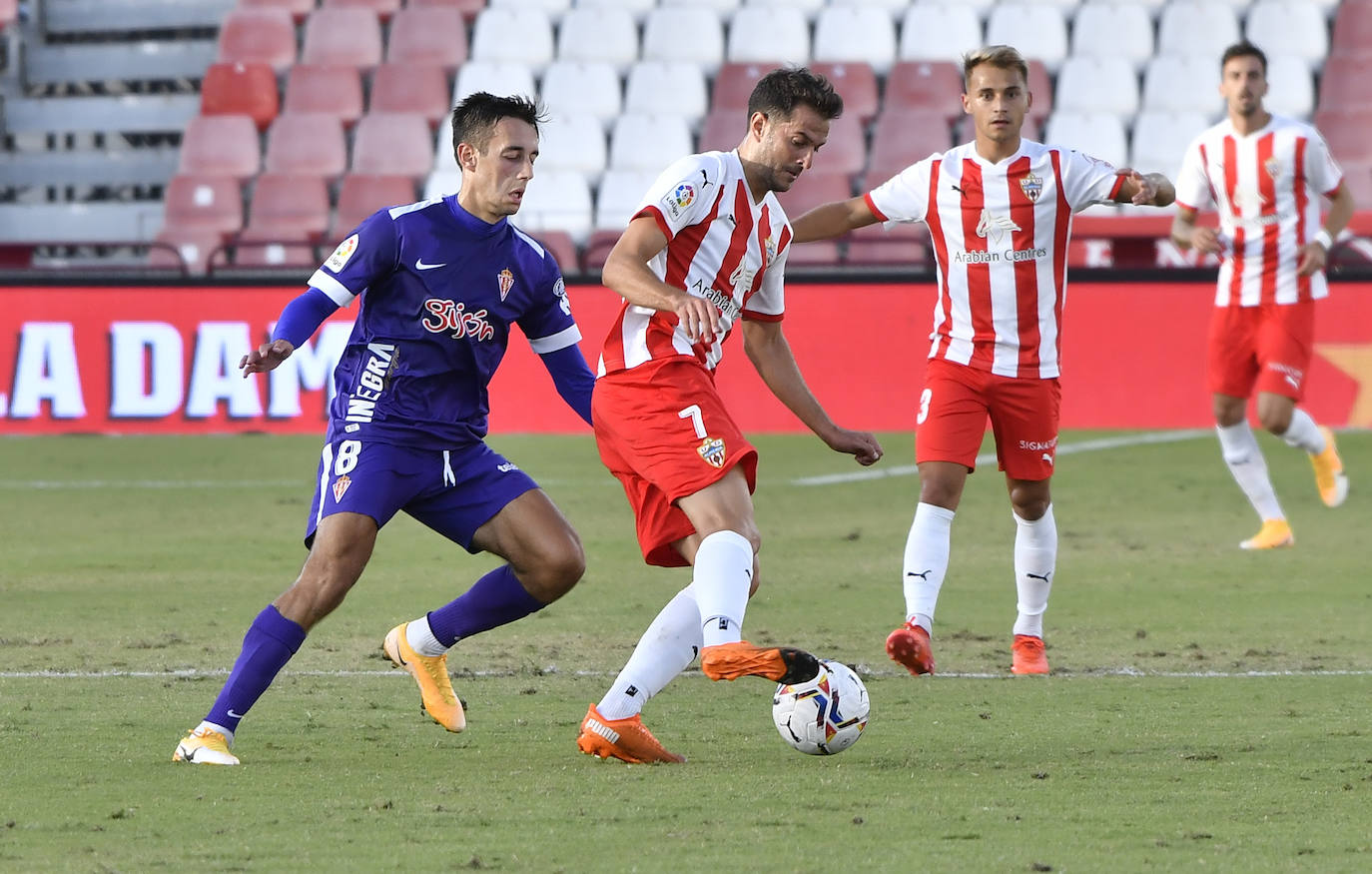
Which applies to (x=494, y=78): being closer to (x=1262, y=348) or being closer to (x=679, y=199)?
(x=1262, y=348)

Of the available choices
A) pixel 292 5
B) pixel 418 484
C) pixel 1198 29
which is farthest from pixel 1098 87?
pixel 418 484

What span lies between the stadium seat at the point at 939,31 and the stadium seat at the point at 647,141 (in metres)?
2.44

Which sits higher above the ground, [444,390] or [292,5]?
[292,5]

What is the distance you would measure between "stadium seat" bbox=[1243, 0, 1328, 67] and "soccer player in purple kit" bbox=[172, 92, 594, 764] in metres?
14.9

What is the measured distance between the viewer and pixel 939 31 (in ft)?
61.0

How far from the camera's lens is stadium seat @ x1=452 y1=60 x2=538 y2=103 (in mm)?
18422

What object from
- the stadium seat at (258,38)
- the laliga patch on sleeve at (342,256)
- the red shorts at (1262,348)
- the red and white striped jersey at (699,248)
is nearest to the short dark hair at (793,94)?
the red and white striped jersey at (699,248)

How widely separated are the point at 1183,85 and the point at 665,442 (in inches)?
579

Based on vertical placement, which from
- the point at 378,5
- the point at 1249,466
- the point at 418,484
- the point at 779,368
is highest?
the point at 378,5

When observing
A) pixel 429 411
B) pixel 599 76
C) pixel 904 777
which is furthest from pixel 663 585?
pixel 599 76

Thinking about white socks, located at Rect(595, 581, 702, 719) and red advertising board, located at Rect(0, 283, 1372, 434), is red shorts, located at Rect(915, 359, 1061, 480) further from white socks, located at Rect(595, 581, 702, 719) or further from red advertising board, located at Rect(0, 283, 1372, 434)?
red advertising board, located at Rect(0, 283, 1372, 434)

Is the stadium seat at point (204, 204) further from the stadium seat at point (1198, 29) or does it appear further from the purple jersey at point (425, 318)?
the purple jersey at point (425, 318)

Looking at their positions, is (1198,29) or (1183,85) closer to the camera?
(1183,85)

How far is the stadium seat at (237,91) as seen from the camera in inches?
744
